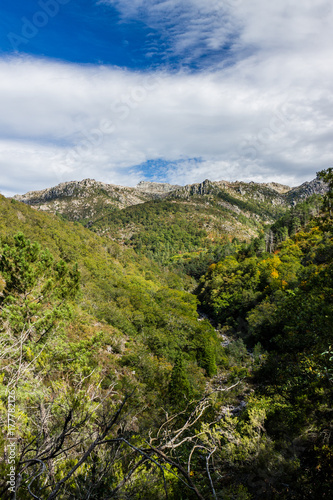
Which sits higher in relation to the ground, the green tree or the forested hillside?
the forested hillside

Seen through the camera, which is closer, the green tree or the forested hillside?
the forested hillside

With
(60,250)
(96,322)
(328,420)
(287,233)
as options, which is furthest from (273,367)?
(287,233)

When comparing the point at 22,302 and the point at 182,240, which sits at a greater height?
the point at 182,240

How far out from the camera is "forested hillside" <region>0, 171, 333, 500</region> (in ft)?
11.1

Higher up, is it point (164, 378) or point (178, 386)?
point (178, 386)

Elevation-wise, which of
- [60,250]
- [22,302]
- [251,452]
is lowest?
[251,452]

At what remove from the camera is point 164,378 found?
2516 cm

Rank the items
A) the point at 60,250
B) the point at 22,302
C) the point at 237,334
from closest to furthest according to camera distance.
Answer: the point at 22,302, the point at 237,334, the point at 60,250

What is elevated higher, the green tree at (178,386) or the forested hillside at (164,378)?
the forested hillside at (164,378)

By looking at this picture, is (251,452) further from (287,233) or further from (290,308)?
(287,233)

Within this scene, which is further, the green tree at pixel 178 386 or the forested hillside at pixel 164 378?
the green tree at pixel 178 386

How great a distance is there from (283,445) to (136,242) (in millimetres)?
157497

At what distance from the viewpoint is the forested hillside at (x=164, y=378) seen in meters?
3.38

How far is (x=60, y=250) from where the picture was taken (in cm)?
6181
